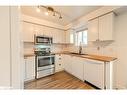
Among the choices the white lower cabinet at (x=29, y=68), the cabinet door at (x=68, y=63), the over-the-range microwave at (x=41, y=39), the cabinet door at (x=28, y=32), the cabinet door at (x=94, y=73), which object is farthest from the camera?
the cabinet door at (x=68, y=63)

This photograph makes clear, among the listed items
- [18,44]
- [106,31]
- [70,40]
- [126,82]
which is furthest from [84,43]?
[18,44]

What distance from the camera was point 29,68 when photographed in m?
3.21

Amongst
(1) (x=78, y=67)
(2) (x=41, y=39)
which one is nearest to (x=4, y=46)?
(1) (x=78, y=67)

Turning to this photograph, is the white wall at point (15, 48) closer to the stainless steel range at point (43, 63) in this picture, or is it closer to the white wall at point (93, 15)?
the white wall at point (93, 15)

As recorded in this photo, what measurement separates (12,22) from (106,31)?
2.64 meters

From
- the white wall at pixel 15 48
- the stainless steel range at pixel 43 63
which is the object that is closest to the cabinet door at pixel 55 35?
the stainless steel range at pixel 43 63

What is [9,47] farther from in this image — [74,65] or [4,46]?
[74,65]

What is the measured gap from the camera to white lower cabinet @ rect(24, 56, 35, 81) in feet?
10.2

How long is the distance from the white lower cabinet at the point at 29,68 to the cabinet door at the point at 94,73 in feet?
5.63

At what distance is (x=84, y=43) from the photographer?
4.12m

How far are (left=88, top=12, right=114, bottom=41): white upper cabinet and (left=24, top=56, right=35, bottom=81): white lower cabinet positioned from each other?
6.88 feet

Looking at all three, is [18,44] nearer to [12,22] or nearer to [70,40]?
[12,22]

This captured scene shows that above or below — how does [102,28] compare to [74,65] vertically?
above

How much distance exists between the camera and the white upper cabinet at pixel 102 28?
8.35ft
